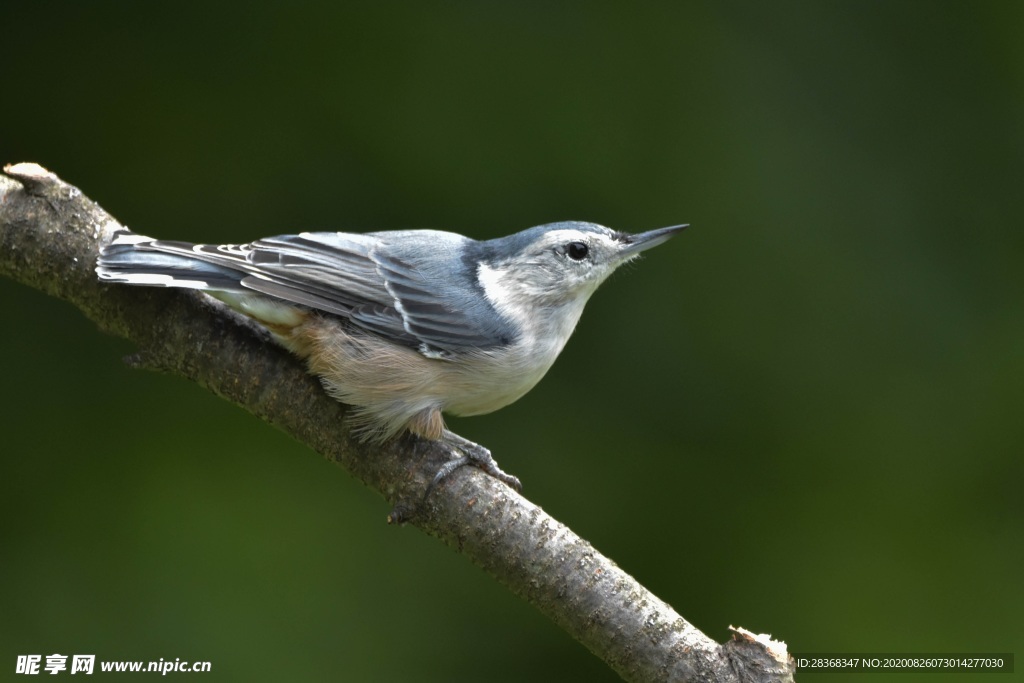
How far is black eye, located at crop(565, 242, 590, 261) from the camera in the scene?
2336 millimetres

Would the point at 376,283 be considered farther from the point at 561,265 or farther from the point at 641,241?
the point at 641,241

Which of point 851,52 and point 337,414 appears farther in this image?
point 851,52

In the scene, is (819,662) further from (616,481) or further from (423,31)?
(423,31)

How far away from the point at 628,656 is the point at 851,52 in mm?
2359

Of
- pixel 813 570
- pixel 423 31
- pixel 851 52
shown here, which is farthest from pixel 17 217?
pixel 851 52

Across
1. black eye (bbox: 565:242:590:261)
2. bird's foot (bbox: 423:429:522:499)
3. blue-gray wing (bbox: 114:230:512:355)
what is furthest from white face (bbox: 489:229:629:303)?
bird's foot (bbox: 423:429:522:499)

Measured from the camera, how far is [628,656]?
1.80 meters

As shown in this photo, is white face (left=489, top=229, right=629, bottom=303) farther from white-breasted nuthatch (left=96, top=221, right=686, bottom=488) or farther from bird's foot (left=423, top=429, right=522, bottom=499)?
bird's foot (left=423, top=429, right=522, bottom=499)

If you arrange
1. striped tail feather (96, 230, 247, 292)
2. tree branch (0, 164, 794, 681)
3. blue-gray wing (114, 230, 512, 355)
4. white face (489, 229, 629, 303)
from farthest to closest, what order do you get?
white face (489, 229, 629, 303) < blue-gray wing (114, 230, 512, 355) < striped tail feather (96, 230, 247, 292) < tree branch (0, 164, 794, 681)

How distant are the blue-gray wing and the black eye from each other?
252mm

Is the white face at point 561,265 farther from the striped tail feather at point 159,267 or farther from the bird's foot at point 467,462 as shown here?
the striped tail feather at point 159,267

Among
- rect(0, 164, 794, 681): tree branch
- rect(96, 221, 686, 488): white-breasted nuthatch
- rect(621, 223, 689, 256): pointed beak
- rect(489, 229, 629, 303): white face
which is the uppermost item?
rect(621, 223, 689, 256): pointed beak

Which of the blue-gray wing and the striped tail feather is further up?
the blue-gray wing

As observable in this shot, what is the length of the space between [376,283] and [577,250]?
1.64 feet
